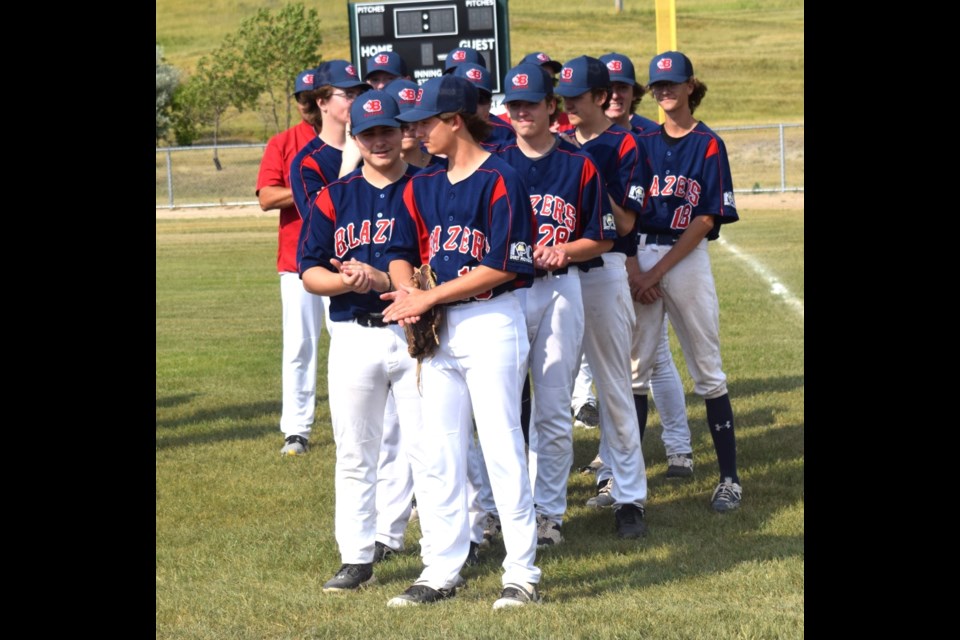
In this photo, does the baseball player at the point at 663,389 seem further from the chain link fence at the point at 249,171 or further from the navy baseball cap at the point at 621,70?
the chain link fence at the point at 249,171

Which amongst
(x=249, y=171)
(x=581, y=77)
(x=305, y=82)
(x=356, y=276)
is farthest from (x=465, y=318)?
(x=249, y=171)

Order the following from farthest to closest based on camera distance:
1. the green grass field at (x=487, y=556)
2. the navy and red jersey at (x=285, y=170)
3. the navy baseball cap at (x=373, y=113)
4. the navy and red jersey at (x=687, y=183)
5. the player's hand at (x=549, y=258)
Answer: the navy and red jersey at (x=285, y=170) → the navy and red jersey at (x=687, y=183) → the player's hand at (x=549, y=258) → the navy baseball cap at (x=373, y=113) → the green grass field at (x=487, y=556)

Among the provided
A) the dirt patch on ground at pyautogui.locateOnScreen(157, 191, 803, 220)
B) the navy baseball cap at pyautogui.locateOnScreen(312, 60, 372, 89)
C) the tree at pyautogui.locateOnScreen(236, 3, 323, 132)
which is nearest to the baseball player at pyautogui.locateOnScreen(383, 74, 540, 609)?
the navy baseball cap at pyautogui.locateOnScreen(312, 60, 372, 89)

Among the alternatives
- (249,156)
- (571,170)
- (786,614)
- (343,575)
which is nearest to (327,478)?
(343,575)

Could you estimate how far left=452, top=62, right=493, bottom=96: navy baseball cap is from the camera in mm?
6957

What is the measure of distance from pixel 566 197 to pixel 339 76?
5.26 ft

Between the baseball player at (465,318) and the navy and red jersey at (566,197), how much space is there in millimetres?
819

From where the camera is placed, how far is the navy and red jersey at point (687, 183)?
719 centimetres

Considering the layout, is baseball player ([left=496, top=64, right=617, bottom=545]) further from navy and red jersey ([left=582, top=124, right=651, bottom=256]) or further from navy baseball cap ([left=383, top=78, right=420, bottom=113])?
navy baseball cap ([left=383, top=78, right=420, bottom=113])

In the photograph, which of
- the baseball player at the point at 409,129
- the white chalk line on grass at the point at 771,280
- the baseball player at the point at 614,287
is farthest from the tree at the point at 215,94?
the baseball player at the point at 409,129

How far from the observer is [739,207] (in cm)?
3198

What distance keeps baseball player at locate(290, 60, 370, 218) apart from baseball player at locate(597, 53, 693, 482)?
1.47m
